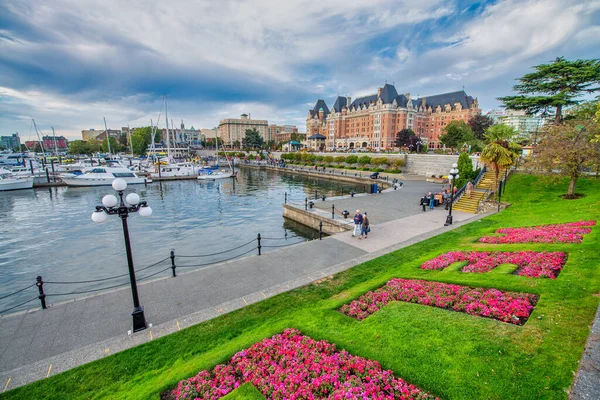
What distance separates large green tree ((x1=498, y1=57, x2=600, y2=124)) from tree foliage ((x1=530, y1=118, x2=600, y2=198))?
13797 millimetres

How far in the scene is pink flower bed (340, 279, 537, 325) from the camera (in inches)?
244

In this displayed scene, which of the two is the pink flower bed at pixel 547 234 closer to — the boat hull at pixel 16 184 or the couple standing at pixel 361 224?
the couple standing at pixel 361 224

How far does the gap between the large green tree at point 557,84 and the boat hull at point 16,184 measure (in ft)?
227

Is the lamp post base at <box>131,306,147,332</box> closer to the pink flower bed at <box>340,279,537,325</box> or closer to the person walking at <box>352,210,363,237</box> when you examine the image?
the pink flower bed at <box>340,279,537,325</box>

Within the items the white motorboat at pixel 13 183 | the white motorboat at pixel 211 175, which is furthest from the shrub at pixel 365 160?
the white motorboat at pixel 13 183

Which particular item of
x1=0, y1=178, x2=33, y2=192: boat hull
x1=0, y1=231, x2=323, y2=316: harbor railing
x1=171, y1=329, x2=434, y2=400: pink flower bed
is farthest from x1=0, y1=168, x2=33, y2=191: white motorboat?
x1=171, y1=329, x2=434, y2=400: pink flower bed

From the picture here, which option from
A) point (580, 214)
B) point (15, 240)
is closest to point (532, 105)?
point (580, 214)

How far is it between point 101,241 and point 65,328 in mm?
13178

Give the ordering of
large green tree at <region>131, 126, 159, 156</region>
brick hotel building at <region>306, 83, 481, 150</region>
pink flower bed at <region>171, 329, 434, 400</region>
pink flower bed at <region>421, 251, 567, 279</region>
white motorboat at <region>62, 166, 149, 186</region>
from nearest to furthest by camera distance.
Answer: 1. pink flower bed at <region>171, 329, 434, 400</region>
2. pink flower bed at <region>421, 251, 567, 279</region>
3. white motorboat at <region>62, 166, 149, 186</region>
4. brick hotel building at <region>306, 83, 481, 150</region>
5. large green tree at <region>131, 126, 159, 156</region>

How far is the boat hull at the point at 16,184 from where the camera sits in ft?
132

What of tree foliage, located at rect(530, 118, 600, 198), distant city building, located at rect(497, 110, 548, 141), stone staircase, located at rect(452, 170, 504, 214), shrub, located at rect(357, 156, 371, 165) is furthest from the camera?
shrub, located at rect(357, 156, 371, 165)

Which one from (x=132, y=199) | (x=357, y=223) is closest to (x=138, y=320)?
(x=132, y=199)

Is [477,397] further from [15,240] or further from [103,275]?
[15,240]

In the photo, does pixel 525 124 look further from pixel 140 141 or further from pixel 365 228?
pixel 140 141
